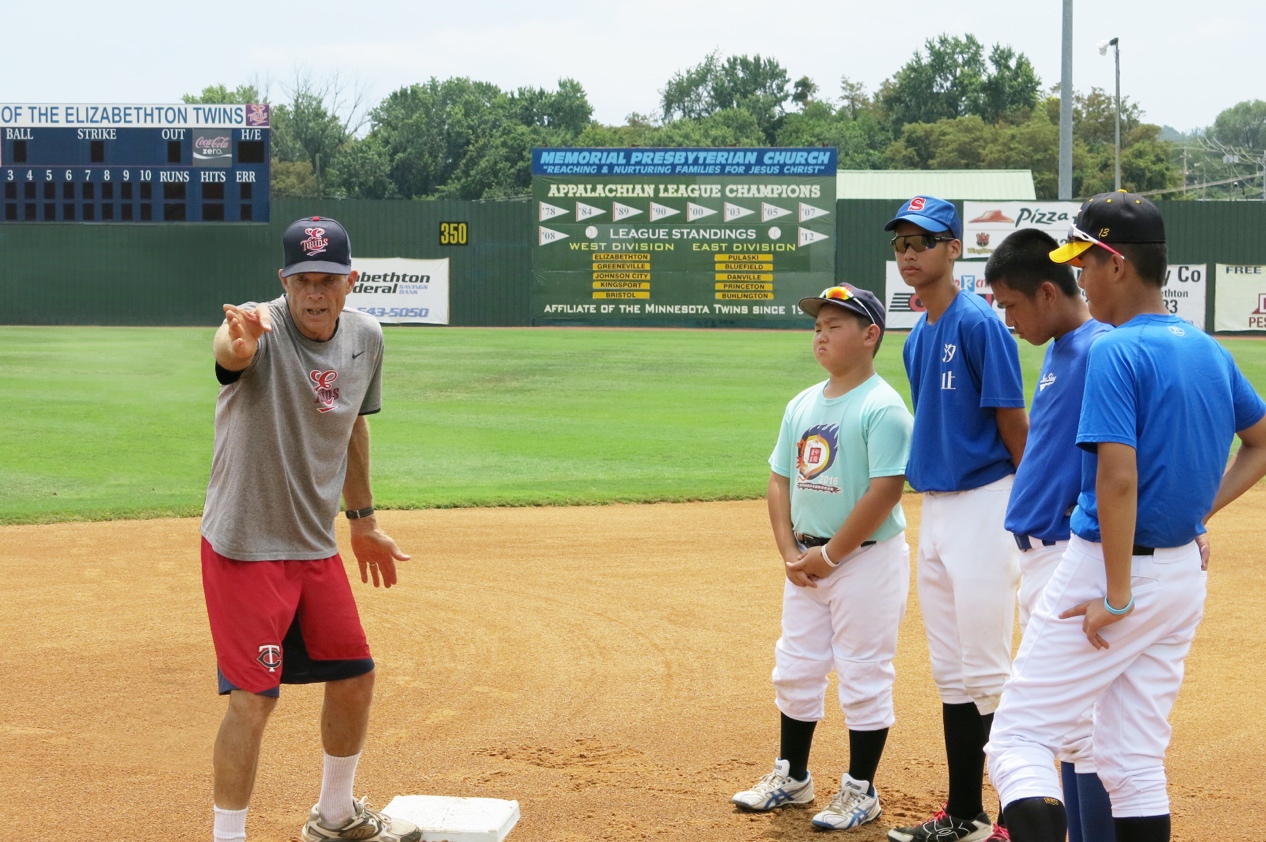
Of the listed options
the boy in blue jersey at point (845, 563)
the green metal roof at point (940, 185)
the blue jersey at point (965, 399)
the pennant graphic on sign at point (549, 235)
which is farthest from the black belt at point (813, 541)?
the green metal roof at point (940, 185)

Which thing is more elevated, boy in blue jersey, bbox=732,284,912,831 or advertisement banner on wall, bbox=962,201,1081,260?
advertisement banner on wall, bbox=962,201,1081,260

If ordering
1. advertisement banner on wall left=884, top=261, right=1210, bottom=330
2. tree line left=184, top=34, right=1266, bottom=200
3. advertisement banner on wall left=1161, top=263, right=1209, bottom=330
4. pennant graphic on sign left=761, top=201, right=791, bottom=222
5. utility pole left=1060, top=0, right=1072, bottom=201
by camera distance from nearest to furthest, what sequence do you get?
utility pole left=1060, top=0, right=1072, bottom=201 < advertisement banner on wall left=884, top=261, right=1210, bottom=330 < advertisement banner on wall left=1161, top=263, right=1209, bottom=330 < pennant graphic on sign left=761, top=201, right=791, bottom=222 < tree line left=184, top=34, right=1266, bottom=200

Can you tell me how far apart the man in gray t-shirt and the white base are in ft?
0.23

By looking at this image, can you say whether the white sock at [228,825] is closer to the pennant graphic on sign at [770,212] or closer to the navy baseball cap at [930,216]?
the navy baseball cap at [930,216]

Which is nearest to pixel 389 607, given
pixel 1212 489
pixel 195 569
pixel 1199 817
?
pixel 195 569

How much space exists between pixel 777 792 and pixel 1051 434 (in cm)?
163

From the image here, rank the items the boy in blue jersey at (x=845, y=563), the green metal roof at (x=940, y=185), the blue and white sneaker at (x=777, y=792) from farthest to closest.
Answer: the green metal roof at (x=940, y=185) < the blue and white sneaker at (x=777, y=792) < the boy in blue jersey at (x=845, y=563)

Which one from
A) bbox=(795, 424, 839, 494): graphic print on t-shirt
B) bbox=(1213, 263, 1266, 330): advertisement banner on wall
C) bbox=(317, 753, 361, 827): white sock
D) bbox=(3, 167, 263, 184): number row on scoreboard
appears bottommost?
bbox=(317, 753, 361, 827): white sock

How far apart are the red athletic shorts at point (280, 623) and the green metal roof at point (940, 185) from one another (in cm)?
3642

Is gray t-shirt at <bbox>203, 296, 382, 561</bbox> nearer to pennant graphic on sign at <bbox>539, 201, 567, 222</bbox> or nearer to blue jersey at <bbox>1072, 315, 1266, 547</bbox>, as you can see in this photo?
blue jersey at <bbox>1072, 315, 1266, 547</bbox>

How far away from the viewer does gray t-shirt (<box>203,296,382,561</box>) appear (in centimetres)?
384

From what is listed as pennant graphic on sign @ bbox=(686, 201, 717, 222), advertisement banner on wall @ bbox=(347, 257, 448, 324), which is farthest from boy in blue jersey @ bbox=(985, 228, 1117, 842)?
advertisement banner on wall @ bbox=(347, 257, 448, 324)

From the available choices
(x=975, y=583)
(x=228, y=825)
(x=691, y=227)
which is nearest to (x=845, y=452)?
(x=975, y=583)

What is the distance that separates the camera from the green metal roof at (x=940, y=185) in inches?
1577
